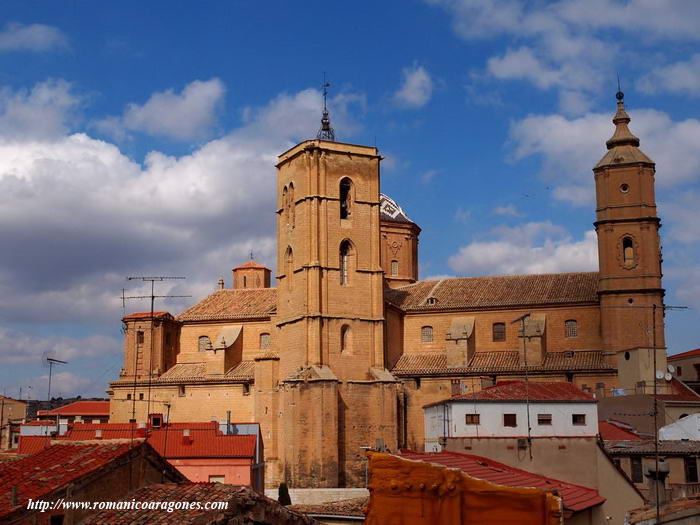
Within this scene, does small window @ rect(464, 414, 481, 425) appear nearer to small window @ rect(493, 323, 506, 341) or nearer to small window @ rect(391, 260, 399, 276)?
small window @ rect(493, 323, 506, 341)

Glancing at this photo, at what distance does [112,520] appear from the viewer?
14719 mm

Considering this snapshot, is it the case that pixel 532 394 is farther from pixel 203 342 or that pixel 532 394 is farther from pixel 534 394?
pixel 203 342

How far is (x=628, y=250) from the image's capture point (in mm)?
51469

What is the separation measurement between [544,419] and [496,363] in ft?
79.2

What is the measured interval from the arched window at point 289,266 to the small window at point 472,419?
23968 mm

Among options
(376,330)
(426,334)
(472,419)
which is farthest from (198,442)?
(426,334)

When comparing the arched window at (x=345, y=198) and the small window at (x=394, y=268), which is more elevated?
the arched window at (x=345, y=198)

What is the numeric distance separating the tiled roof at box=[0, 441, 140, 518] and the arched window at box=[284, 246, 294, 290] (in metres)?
34.2

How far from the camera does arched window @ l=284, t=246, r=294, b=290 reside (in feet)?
174

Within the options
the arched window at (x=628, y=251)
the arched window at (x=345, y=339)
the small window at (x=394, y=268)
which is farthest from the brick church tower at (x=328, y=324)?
the small window at (x=394, y=268)

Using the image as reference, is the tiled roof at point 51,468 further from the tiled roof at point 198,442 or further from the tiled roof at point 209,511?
the tiled roof at point 198,442

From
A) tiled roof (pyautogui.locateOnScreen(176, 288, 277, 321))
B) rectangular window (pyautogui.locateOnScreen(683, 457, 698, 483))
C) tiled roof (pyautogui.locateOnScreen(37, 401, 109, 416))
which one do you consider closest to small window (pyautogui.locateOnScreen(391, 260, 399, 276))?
tiled roof (pyautogui.locateOnScreen(176, 288, 277, 321))

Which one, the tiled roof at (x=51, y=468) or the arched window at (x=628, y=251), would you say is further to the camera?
the arched window at (x=628, y=251)

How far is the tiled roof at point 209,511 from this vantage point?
44.8ft
